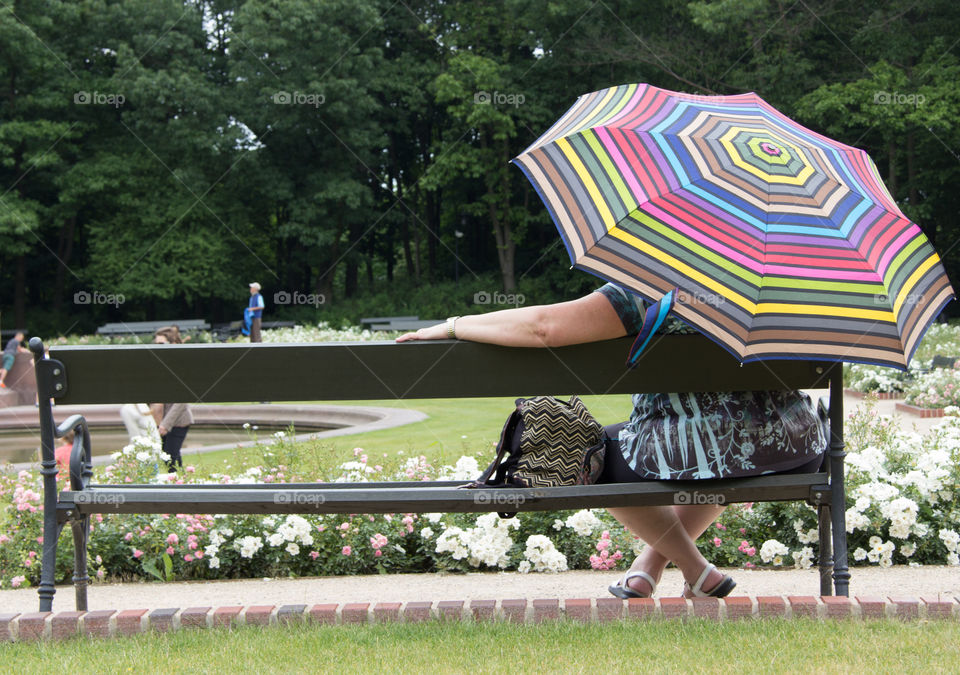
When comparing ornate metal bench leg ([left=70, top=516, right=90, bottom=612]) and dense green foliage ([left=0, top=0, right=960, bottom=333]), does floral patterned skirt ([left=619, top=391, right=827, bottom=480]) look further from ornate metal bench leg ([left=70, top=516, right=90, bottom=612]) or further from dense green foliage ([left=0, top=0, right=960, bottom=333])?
dense green foliage ([left=0, top=0, right=960, bottom=333])

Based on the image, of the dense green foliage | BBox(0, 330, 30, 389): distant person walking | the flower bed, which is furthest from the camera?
the dense green foliage

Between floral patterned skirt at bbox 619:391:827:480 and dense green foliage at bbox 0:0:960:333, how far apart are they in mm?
30217

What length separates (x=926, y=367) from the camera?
14.0m

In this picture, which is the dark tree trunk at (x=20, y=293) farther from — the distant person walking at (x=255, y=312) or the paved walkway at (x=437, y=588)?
the paved walkway at (x=437, y=588)

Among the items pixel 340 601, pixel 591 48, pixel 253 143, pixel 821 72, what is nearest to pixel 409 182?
pixel 253 143

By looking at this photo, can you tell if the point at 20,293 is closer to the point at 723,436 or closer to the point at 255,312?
the point at 255,312

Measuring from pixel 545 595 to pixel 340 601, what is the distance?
0.79 meters

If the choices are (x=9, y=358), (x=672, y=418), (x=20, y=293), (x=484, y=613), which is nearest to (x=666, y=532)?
(x=672, y=418)

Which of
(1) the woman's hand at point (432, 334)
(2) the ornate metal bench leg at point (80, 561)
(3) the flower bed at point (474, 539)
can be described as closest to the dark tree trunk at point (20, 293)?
(3) the flower bed at point (474, 539)

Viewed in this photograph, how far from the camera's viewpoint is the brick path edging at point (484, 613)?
304 centimetres

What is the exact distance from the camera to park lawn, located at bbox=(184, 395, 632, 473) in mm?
7688

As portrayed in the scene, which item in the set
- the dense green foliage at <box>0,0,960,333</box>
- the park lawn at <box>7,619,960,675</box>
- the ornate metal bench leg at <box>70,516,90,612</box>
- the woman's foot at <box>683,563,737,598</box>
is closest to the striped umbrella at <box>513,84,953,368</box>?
the park lawn at <box>7,619,960,675</box>

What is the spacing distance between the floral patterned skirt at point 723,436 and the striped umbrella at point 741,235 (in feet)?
1.53

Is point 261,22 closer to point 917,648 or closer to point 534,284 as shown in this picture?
point 534,284
